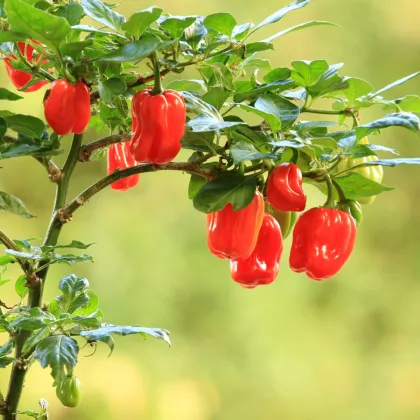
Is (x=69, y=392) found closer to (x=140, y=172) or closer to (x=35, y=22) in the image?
(x=140, y=172)

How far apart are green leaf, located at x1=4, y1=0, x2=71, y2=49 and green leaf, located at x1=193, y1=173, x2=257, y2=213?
0.20 m

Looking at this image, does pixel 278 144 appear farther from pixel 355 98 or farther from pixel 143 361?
pixel 143 361

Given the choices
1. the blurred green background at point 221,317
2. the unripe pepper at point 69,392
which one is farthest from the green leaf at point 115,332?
the blurred green background at point 221,317

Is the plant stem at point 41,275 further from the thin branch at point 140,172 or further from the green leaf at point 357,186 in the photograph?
the green leaf at point 357,186

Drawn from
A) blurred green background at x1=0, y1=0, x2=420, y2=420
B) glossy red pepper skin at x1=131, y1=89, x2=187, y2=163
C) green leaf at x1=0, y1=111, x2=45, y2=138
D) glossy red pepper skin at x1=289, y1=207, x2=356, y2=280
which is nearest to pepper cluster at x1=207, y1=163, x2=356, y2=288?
glossy red pepper skin at x1=289, y1=207, x2=356, y2=280

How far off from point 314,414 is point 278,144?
116 cm

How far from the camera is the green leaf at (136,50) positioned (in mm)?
632

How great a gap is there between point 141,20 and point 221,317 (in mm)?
1118

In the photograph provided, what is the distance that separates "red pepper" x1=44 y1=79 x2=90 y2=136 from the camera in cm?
71

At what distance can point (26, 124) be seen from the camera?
80cm

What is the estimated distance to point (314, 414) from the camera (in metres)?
1.71

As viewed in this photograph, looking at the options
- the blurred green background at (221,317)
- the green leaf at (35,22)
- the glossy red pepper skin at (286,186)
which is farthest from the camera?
the blurred green background at (221,317)

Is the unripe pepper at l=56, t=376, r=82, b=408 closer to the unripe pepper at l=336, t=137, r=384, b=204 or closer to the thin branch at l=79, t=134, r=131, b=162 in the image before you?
the thin branch at l=79, t=134, r=131, b=162

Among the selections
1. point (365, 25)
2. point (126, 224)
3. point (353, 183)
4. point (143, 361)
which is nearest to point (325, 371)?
point (143, 361)
